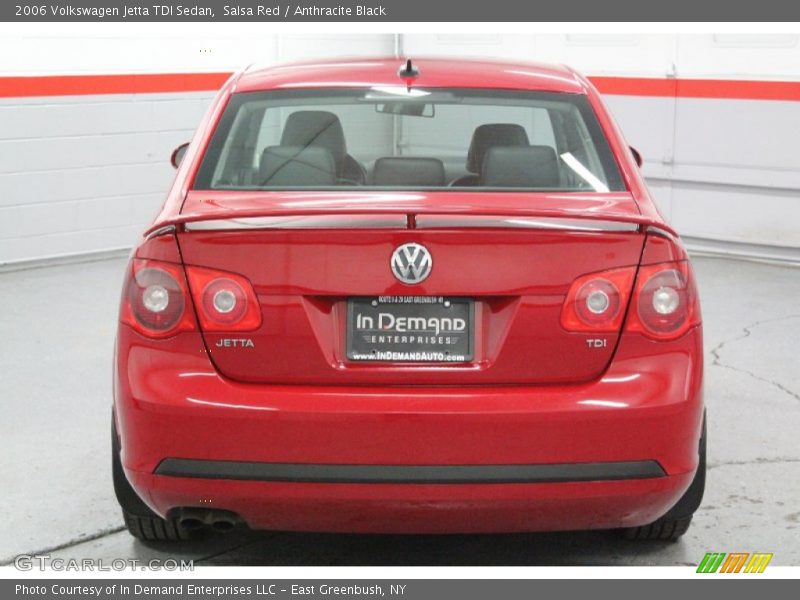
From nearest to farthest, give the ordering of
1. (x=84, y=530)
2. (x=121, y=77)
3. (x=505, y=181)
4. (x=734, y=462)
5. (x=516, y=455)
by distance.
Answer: (x=516, y=455) → (x=505, y=181) → (x=84, y=530) → (x=734, y=462) → (x=121, y=77)

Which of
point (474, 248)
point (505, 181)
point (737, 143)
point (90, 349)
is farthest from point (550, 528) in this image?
point (737, 143)

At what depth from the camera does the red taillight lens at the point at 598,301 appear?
3441 millimetres

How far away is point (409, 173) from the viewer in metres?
4.26

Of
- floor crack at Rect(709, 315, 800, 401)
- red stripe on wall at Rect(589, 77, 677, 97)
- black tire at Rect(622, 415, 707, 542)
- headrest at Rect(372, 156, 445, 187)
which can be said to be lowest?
floor crack at Rect(709, 315, 800, 401)

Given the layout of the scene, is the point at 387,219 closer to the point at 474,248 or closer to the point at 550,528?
the point at 474,248

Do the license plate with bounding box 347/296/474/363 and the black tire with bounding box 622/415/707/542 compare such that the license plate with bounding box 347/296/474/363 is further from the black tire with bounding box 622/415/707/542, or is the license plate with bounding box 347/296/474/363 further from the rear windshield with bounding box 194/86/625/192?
the black tire with bounding box 622/415/707/542

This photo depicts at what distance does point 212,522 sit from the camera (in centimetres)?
361

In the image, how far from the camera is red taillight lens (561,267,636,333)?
3.44 metres

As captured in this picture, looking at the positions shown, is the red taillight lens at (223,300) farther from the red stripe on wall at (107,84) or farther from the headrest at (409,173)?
the red stripe on wall at (107,84)

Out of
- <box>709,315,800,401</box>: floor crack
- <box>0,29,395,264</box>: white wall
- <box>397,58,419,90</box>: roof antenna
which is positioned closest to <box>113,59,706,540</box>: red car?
<box>397,58,419,90</box>: roof antenna

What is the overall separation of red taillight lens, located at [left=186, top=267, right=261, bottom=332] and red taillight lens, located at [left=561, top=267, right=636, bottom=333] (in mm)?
805

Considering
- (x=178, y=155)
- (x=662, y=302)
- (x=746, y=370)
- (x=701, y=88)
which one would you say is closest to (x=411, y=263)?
(x=662, y=302)

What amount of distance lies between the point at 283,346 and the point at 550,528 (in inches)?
34.9

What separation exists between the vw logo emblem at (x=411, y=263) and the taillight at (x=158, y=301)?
1.84 feet
